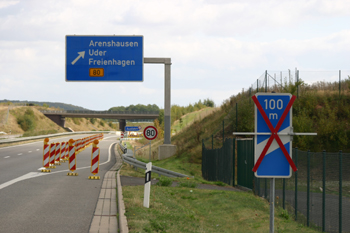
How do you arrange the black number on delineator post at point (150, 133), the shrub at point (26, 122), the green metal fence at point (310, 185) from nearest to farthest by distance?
the green metal fence at point (310, 185) < the black number on delineator post at point (150, 133) < the shrub at point (26, 122)

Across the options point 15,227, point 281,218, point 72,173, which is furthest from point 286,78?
point 15,227

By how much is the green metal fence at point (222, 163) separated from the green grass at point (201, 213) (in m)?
3.44

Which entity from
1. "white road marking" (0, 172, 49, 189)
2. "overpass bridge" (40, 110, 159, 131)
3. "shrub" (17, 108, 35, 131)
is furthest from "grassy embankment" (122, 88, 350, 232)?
"shrub" (17, 108, 35, 131)

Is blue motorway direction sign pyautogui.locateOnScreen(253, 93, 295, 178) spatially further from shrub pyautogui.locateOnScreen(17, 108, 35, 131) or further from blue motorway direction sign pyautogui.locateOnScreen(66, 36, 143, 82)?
shrub pyautogui.locateOnScreen(17, 108, 35, 131)

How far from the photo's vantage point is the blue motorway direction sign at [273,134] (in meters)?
5.59

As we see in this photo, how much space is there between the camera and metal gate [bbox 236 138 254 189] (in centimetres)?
1446

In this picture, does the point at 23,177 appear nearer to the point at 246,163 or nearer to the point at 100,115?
the point at 246,163

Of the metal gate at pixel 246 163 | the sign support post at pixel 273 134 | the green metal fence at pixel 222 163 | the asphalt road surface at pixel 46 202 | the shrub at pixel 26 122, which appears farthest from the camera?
the shrub at pixel 26 122

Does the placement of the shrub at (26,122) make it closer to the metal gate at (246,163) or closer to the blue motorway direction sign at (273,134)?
the metal gate at (246,163)

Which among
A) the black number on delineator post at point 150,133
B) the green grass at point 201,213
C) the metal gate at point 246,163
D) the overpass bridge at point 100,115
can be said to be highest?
the overpass bridge at point 100,115

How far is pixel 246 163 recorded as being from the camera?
15281mm

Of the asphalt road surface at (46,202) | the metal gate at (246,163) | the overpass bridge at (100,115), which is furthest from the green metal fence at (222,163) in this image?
the overpass bridge at (100,115)

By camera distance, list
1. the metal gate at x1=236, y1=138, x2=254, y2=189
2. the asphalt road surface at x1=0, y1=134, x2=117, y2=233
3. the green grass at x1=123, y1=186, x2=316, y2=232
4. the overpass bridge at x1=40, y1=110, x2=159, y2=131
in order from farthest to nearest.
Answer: the overpass bridge at x1=40, y1=110, x2=159, y2=131
the metal gate at x1=236, y1=138, x2=254, y2=189
the green grass at x1=123, y1=186, x2=316, y2=232
the asphalt road surface at x1=0, y1=134, x2=117, y2=233

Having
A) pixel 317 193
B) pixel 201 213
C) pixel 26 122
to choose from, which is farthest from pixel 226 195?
pixel 26 122
